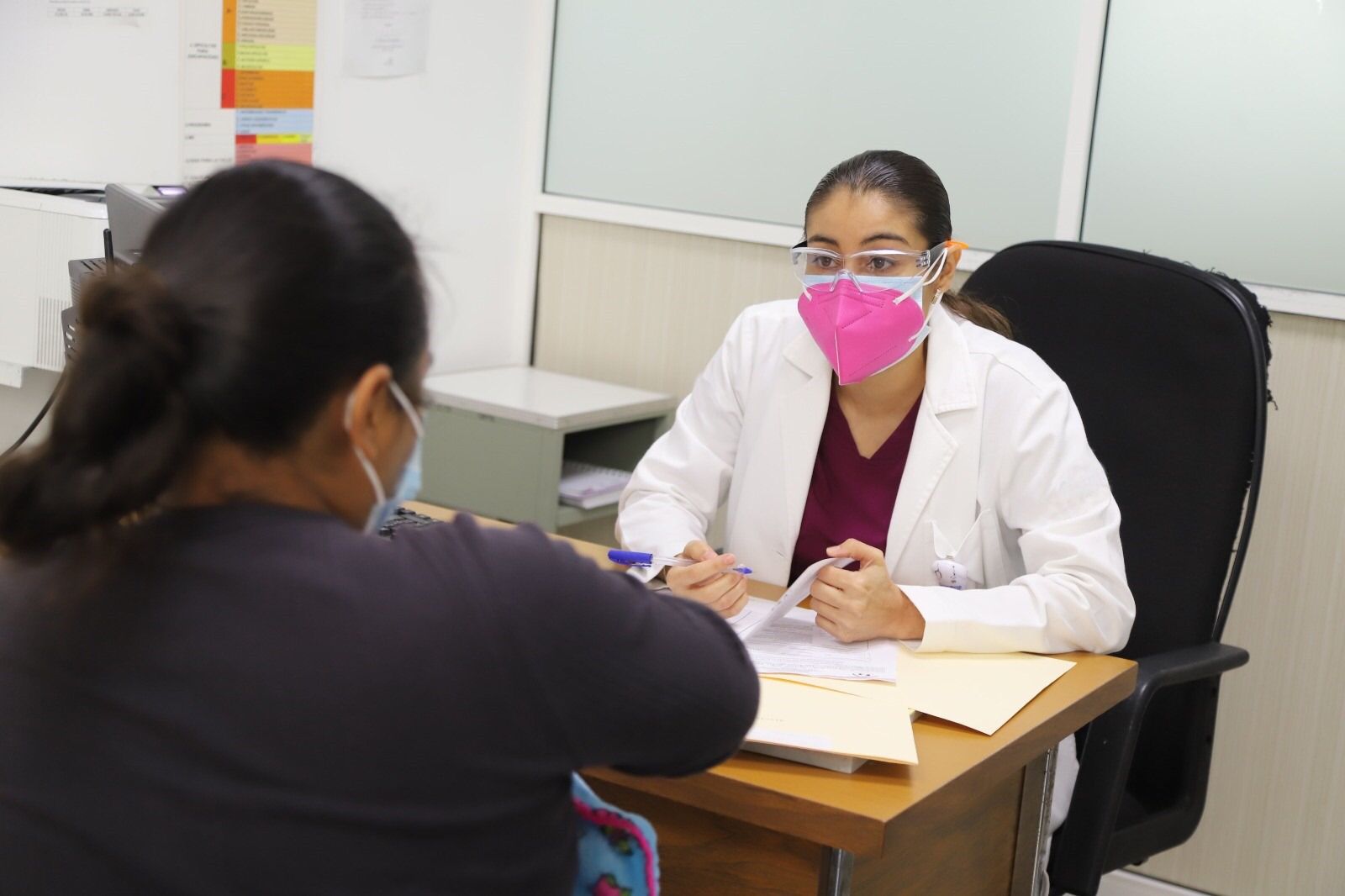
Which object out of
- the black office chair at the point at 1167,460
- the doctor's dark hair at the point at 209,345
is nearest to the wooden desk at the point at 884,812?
the black office chair at the point at 1167,460

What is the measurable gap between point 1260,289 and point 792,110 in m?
1.02

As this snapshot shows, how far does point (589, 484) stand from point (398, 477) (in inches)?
79.9

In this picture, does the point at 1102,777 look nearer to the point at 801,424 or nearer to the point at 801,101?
the point at 801,424

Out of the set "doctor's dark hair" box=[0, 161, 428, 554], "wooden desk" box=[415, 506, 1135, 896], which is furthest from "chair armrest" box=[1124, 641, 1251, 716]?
"doctor's dark hair" box=[0, 161, 428, 554]

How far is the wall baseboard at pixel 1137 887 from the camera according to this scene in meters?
2.74

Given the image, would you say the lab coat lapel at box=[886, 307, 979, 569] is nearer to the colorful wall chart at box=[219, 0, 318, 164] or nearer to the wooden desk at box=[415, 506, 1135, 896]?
the wooden desk at box=[415, 506, 1135, 896]

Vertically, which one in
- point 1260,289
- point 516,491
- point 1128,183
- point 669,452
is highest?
point 1128,183

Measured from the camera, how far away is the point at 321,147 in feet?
9.22

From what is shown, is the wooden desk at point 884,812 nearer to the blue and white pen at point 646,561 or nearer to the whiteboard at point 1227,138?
the blue and white pen at point 646,561

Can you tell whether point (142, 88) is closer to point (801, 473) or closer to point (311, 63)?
point (311, 63)

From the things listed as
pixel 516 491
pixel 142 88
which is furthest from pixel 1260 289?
pixel 142 88

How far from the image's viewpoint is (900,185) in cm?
188

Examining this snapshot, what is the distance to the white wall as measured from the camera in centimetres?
286

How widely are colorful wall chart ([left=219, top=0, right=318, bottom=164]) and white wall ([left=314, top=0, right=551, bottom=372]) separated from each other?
1.6 inches
